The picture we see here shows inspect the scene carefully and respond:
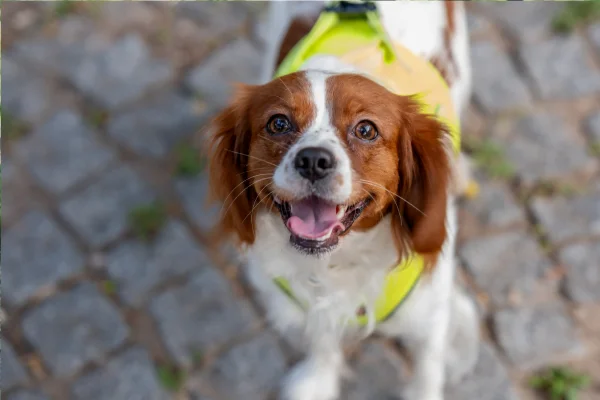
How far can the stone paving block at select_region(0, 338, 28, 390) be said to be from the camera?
9.78ft

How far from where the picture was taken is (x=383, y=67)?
2363 millimetres

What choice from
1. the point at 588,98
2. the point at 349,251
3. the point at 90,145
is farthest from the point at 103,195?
the point at 588,98

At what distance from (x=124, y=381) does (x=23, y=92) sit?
1995 millimetres

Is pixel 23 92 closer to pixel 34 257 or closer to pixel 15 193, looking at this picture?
pixel 15 193

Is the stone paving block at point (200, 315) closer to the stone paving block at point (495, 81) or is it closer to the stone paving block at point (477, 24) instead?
the stone paving block at point (495, 81)

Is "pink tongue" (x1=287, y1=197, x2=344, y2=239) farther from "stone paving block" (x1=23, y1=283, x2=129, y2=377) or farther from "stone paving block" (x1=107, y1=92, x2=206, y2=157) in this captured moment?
"stone paving block" (x1=107, y1=92, x2=206, y2=157)

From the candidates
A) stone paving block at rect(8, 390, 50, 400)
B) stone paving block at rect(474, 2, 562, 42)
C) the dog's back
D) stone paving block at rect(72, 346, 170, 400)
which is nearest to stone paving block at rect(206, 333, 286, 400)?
stone paving block at rect(72, 346, 170, 400)

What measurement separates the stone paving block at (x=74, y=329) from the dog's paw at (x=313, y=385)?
89 cm

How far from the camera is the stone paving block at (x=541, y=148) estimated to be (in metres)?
3.42

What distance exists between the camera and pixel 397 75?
2.37 m

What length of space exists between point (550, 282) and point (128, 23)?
3.12 metres

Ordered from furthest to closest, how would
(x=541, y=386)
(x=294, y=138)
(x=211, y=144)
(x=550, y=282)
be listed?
(x=550, y=282) → (x=541, y=386) → (x=211, y=144) → (x=294, y=138)

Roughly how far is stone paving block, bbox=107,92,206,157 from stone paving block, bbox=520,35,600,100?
2074 millimetres

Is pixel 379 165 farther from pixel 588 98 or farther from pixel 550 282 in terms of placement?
pixel 588 98
